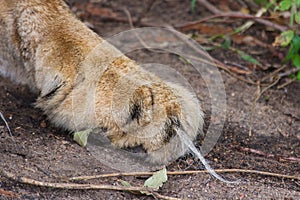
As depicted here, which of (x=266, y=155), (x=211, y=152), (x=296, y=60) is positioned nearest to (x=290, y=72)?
(x=296, y=60)

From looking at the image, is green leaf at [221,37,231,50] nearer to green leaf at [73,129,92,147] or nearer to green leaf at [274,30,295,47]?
green leaf at [274,30,295,47]

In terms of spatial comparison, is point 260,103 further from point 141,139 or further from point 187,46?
point 141,139

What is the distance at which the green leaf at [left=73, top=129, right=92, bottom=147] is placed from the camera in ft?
8.43

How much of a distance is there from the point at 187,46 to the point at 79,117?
1630 mm

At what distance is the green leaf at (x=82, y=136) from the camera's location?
101 inches

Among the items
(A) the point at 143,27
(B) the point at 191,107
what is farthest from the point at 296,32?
(B) the point at 191,107

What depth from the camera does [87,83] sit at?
8.42 ft

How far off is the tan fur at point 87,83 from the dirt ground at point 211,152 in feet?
0.42

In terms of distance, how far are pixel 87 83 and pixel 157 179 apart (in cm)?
53

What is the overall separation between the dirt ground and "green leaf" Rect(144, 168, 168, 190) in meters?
0.03

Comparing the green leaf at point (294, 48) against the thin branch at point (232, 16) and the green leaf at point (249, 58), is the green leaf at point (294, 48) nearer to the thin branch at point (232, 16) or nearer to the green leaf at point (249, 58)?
the green leaf at point (249, 58)

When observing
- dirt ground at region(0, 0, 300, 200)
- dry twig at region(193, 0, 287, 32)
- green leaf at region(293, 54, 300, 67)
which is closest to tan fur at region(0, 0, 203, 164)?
dirt ground at region(0, 0, 300, 200)

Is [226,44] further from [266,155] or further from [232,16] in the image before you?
[266,155]

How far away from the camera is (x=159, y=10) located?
4.71 m
